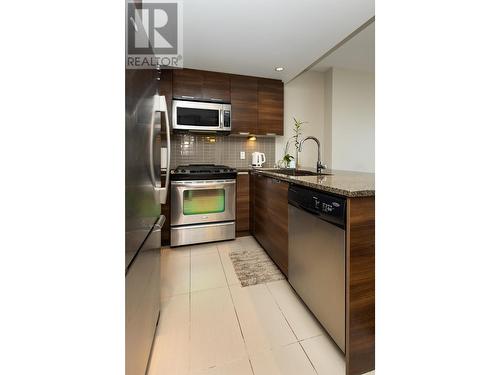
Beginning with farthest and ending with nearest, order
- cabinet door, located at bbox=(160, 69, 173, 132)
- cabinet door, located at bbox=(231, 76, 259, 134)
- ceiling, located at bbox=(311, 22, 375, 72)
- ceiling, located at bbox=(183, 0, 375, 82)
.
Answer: cabinet door, located at bbox=(231, 76, 259, 134) → cabinet door, located at bbox=(160, 69, 173, 132) → ceiling, located at bbox=(311, 22, 375, 72) → ceiling, located at bbox=(183, 0, 375, 82)

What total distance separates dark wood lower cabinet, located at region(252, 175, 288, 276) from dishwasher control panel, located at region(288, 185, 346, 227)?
31 cm

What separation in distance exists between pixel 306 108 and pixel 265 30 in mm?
1976

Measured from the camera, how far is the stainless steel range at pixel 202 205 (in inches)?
109

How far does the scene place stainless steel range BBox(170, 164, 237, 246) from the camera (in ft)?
9.12

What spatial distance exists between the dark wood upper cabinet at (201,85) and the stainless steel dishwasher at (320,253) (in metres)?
2.16

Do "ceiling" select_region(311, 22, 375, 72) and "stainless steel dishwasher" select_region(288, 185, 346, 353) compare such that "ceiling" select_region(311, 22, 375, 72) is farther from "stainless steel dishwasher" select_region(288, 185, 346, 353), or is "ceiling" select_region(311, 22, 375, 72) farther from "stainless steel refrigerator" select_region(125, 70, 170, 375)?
"stainless steel refrigerator" select_region(125, 70, 170, 375)

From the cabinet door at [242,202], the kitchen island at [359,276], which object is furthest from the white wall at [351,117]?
the kitchen island at [359,276]

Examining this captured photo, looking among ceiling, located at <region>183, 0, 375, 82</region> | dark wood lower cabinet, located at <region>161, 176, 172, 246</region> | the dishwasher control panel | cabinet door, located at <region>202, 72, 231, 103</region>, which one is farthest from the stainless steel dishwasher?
cabinet door, located at <region>202, 72, 231, 103</region>

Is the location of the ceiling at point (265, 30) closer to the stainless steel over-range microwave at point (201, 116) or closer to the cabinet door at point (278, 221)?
the stainless steel over-range microwave at point (201, 116)
